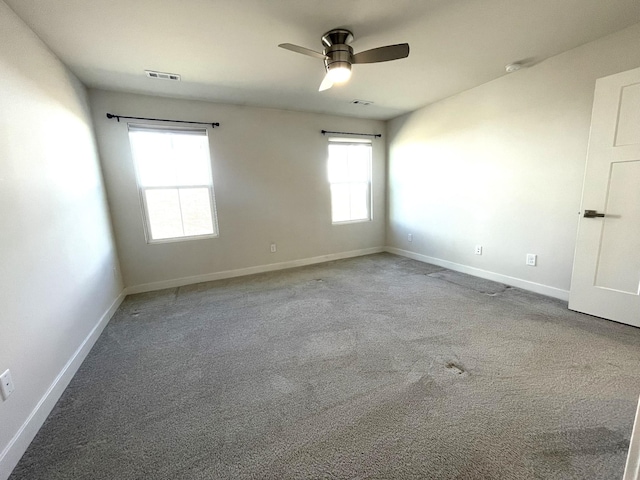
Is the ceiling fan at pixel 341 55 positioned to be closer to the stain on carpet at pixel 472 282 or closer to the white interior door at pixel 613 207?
the white interior door at pixel 613 207

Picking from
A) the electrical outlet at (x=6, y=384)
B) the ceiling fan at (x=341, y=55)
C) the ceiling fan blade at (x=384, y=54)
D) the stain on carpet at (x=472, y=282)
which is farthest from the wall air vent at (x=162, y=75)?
the stain on carpet at (x=472, y=282)

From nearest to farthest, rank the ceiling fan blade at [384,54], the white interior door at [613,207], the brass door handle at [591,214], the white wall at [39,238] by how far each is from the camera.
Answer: the white wall at [39,238], the ceiling fan blade at [384,54], the white interior door at [613,207], the brass door handle at [591,214]

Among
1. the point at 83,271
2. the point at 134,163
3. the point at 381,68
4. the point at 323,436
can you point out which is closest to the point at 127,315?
the point at 83,271

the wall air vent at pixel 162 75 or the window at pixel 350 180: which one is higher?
the wall air vent at pixel 162 75

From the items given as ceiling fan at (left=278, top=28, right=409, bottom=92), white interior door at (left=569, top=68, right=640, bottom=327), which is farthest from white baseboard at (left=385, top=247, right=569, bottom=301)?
ceiling fan at (left=278, top=28, right=409, bottom=92)

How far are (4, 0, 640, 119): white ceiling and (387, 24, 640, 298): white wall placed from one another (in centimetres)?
24

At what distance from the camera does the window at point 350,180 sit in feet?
15.1

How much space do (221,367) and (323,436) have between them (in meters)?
0.94

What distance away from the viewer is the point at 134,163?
3.26 meters

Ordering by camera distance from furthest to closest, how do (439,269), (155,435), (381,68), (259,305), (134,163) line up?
(439,269) → (134,163) → (259,305) → (381,68) → (155,435)

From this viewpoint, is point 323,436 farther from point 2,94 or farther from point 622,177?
point 622,177

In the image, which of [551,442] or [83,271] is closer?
[551,442]

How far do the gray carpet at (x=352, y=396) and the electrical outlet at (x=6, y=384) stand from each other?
Answer: 1.01ft

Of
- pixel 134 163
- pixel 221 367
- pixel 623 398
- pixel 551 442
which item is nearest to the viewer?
pixel 551 442
